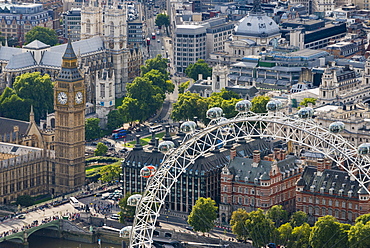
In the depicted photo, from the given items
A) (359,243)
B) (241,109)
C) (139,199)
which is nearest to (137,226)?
(139,199)

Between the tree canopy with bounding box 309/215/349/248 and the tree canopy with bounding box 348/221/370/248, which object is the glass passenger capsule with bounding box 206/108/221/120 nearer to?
the tree canopy with bounding box 309/215/349/248

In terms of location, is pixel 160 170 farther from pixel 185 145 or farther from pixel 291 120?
pixel 291 120

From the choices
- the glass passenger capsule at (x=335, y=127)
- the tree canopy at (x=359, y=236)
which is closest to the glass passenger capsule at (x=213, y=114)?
the glass passenger capsule at (x=335, y=127)

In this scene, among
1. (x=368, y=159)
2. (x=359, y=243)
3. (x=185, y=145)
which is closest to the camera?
(x=368, y=159)

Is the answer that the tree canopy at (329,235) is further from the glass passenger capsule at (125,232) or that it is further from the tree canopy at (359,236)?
the glass passenger capsule at (125,232)

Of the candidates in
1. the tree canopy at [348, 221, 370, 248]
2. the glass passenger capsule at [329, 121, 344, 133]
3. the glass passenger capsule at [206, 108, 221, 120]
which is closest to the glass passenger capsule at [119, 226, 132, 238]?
the glass passenger capsule at [206, 108, 221, 120]

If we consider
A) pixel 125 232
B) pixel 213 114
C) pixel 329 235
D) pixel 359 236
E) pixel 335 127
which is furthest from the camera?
pixel 329 235

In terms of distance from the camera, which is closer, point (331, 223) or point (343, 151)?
point (343, 151)

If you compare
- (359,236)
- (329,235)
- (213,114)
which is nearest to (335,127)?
(213,114)

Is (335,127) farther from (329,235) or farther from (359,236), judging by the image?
(329,235)

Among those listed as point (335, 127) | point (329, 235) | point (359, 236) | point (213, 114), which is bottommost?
point (329, 235)

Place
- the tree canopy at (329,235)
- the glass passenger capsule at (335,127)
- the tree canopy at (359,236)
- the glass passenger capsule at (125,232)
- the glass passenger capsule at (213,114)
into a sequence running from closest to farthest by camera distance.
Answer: the glass passenger capsule at (335,127)
the glass passenger capsule at (213,114)
the glass passenger capsule at (125,232)
the tree canopy at (359,236)
the tree canopy at (329,235)
